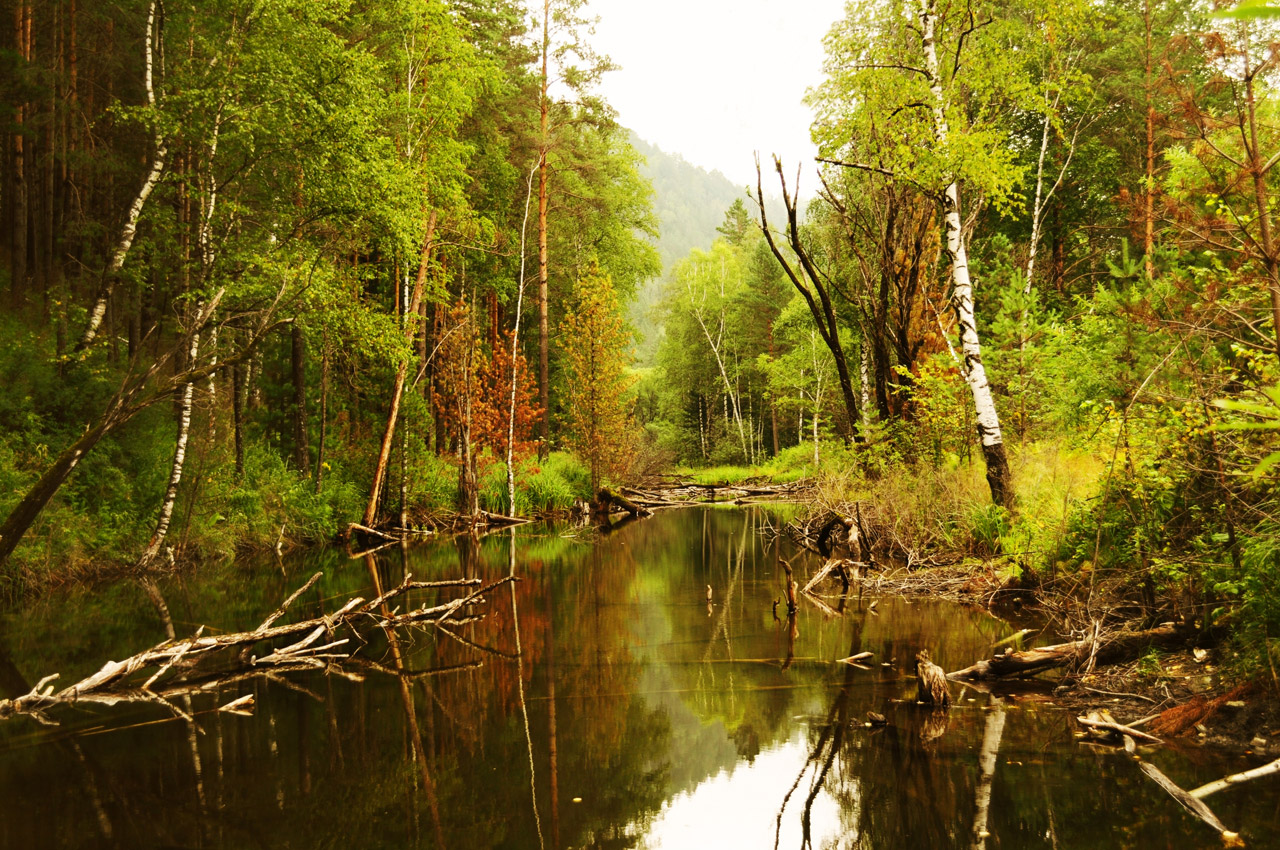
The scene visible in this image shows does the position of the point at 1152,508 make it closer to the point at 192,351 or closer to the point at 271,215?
the point at 192,351

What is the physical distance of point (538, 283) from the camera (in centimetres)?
2539

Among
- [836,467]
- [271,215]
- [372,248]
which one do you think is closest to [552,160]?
[372,248]

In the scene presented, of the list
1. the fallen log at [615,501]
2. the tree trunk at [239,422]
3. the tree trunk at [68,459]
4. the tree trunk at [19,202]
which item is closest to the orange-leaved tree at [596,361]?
the fallen log at [615,501]

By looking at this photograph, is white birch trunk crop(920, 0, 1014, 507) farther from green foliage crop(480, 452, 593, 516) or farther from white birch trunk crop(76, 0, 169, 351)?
green foliage crop(480, 452, 593, 516)

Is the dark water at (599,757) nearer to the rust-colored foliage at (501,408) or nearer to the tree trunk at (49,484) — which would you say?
the tree trunk at (49,484)

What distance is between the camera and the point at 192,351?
12.2 m

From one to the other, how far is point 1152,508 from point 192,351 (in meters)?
13.0

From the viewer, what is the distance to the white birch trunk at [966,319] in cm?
951

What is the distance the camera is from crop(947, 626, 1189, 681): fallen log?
5633 mm

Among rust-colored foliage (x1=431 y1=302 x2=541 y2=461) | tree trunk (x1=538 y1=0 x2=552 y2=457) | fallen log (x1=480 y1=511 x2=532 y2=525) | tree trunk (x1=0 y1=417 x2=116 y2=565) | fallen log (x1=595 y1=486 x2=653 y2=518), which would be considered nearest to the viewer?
tree trunk (x1=0 y1=417 x2=116 y2=565)

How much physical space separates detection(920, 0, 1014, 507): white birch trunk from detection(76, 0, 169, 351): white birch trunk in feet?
38.3

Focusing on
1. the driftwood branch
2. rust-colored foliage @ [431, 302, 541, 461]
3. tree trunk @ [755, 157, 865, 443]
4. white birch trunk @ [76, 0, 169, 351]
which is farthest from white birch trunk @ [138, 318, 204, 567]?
tree trunk @ [755, 157, 865, 443]

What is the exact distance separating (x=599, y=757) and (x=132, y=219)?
12108 millimetres

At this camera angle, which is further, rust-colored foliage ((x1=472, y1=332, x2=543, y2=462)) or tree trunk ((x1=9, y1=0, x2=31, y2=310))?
rust-colored foliage ((x1=472, y1=332, x2=543, y2=462))
